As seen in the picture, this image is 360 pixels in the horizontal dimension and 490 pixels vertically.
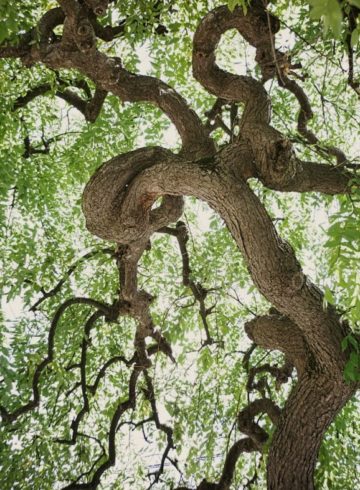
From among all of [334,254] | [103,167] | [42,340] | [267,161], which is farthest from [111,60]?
[42,340]

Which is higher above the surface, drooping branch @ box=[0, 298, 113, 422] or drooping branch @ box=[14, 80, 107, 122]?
drooping branch @ box=[14, 80, 107, 122]

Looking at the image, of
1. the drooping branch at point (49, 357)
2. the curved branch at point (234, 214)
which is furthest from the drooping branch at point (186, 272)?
the curved branch at point (234, 214)

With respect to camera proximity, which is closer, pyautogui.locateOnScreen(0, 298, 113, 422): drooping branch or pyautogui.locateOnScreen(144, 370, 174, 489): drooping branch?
pyautogui.locateOnScreen(0, 298, 113, 422): drooping branch

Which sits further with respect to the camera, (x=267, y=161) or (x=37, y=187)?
(x=37, y=187)

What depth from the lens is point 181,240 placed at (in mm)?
5293

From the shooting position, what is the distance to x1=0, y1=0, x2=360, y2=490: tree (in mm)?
3367

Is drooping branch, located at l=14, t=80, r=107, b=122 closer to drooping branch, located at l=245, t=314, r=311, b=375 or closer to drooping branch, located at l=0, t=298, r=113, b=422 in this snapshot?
drooping branch, located at l=0, t=298, r=113, b=422

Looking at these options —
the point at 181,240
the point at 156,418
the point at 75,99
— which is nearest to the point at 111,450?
the point at 156,418

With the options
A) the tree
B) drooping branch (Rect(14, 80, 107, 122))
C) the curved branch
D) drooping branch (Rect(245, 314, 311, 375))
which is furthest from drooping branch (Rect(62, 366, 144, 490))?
drooping branch (Rect(14, 80, 107, 122))

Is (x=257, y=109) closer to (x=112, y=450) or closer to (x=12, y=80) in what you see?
(x=12, y=80)

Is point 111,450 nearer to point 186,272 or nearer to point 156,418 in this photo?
point 156,418

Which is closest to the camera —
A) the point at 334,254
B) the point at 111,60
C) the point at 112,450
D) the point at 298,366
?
the point at 334,254

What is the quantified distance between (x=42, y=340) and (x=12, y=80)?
2580mm

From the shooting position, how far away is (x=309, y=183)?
369 centimetres
